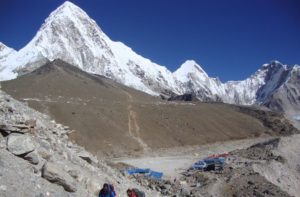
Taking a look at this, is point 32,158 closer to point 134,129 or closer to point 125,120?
point 134,129

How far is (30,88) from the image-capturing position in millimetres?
134000

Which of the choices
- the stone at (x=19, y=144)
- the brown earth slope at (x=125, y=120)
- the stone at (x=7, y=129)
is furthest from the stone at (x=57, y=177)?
the brown earth slope at (x=125, y=120)

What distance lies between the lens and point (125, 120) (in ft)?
358

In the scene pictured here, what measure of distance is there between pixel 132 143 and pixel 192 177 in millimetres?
39507

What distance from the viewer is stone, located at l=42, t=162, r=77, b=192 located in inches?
709

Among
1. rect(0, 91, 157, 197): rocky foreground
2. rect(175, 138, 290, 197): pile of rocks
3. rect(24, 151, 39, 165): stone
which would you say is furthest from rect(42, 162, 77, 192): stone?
rect(175, 138, 290, 197): pile of rocks

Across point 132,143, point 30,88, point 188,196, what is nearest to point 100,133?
point 132,143

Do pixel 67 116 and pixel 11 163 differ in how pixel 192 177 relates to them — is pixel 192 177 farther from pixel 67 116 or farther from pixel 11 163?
pixel 67 116

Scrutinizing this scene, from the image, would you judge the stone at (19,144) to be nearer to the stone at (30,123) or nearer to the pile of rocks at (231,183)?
the stone at (30,123)

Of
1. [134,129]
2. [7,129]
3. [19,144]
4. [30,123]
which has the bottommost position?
[19,144]

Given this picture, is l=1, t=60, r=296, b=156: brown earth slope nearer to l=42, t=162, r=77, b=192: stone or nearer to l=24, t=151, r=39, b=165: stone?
l=24, t=151, r=39, b=165: stone

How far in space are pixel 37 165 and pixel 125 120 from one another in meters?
90.3

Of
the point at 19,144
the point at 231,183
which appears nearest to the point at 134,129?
the point at 231,183

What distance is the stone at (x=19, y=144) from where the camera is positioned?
18.6m
